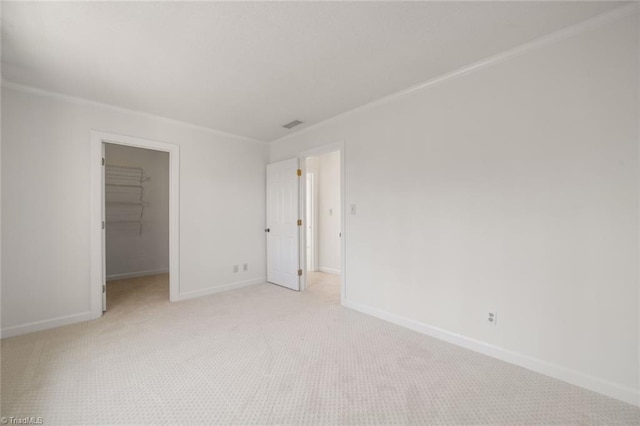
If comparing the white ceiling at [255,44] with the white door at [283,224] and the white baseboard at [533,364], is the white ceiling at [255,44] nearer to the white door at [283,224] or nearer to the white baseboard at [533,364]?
the white door at [283,224]

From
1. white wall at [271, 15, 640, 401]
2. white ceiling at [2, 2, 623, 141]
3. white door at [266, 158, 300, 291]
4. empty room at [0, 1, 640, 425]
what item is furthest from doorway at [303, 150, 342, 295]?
white ceiling at [2, 2, 623, 141]

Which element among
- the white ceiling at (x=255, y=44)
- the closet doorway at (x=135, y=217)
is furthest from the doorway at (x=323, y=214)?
the closet doorway at (x=135, y=217)

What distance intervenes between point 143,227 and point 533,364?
620 centimetres

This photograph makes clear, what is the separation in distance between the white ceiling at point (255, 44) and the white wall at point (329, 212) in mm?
2381

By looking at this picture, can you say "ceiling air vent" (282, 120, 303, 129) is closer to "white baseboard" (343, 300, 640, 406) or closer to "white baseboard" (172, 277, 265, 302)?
"white baseboard" (172, 277, 265, 302)

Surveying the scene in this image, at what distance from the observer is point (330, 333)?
105 inches

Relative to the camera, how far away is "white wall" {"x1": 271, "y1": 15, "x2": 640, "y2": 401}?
67.7 inches

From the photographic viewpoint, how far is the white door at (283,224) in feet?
13.6

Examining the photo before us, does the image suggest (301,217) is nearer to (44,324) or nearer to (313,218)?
(313,218)

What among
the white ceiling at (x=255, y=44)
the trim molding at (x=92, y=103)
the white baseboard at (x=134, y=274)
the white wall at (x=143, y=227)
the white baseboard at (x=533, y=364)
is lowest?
the white baseboard at (x=134, y=274)

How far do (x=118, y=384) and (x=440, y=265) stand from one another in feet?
8.98

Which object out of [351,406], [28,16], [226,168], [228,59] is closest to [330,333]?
[351,406]

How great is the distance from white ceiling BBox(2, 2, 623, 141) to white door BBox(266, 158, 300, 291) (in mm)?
1451

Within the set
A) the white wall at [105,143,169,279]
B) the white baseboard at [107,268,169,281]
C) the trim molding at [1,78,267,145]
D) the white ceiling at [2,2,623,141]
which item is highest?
the white ceiling at [2,2,623,141]
